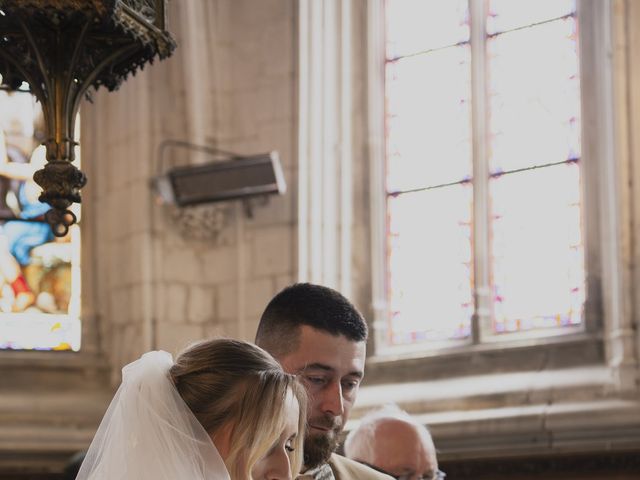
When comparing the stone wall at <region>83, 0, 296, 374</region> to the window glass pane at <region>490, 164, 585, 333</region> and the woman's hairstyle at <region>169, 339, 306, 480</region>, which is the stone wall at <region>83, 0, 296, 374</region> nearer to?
the window glass pane at <region>490, 164, 585, 333</region>

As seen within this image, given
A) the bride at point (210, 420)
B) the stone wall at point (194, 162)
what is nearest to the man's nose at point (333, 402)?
the bride at point (210, 420)

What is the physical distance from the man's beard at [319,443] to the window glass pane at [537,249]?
5.41 meters

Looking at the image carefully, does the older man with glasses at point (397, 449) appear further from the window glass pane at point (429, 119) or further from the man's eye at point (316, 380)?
the window glass pane at point (429, 119)

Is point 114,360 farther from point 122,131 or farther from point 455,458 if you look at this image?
point 455,458

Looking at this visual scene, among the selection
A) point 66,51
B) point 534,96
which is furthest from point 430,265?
point 66,51

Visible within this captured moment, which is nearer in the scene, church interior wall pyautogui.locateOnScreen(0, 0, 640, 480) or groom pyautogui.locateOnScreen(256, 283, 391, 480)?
groom pyautogui.locateOnScreen(256, 283, 391, 480)

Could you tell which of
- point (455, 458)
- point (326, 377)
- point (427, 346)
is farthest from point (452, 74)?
point (326, 377)

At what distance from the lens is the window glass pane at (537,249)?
9.25m

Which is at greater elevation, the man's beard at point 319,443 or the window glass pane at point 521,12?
the window glass pane at point 521,12

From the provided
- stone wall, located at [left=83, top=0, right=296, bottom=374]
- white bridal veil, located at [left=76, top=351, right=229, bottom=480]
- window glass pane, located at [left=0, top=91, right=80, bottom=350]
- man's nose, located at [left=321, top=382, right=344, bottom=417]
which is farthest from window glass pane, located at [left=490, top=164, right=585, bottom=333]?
white bridal veil, located at [left=76, top=351, right=229, bottom=480]

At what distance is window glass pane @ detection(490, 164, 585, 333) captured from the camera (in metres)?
9.25

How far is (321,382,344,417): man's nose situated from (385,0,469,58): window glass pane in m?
6.28

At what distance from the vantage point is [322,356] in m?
4.05

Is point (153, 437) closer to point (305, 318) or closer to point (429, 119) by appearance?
point (305, 318)
